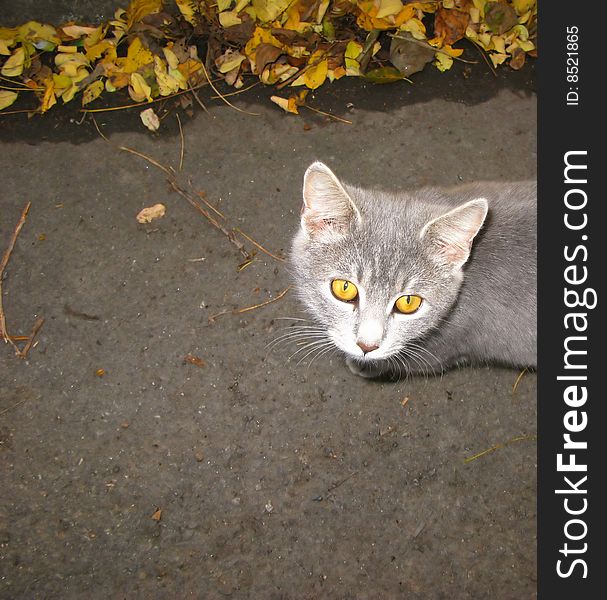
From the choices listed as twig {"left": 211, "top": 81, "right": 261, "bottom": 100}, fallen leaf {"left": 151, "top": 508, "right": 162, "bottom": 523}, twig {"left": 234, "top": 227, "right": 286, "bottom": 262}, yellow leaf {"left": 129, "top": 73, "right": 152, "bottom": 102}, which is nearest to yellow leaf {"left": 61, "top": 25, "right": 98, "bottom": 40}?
yellow leaf {"left": 129, "top": 73, "right": 152, "bottom": 102}

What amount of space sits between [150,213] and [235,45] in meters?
1.27

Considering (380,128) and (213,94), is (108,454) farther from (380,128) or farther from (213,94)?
(380,128)

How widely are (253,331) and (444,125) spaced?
182 cm

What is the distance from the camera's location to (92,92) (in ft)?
11.1

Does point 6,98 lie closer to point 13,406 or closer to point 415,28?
point 13,406

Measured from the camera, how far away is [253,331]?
2982mm

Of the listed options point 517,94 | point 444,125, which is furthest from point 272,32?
point 517,94

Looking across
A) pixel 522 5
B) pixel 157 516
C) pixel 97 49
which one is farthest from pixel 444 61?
pixel 157 516

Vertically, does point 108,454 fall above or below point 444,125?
below

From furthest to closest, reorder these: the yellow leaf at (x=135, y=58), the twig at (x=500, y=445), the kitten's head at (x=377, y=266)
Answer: the yellow leaf at (x=135, y=58) → the twig at (x=500, y=445) → the kitten's head at (x=377, y=266)

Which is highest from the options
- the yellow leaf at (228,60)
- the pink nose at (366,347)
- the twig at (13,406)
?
the yellow leaf at (228,60)

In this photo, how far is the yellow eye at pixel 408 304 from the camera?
7.04 ft

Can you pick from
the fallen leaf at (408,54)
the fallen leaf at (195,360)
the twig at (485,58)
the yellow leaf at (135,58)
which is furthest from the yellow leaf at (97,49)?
the twig at (485,58)

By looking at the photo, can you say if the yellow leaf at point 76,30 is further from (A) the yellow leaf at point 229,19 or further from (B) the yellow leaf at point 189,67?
(A) the yellow leaf at point 229,19
